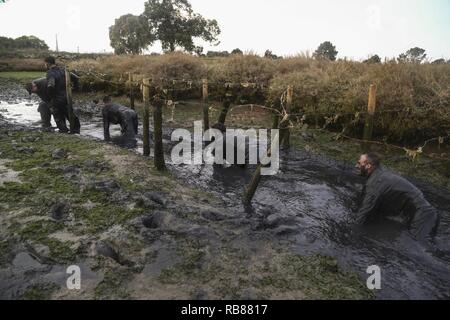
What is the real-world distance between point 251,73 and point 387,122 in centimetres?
848

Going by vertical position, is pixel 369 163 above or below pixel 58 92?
below

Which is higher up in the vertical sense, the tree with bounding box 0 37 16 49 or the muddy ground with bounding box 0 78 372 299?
the tree with bounding box 0 37 16 49

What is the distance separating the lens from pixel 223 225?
6.54 metres

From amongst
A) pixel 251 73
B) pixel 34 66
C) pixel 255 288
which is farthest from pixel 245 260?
pixel 34 66

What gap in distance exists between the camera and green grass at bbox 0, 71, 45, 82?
94.1ft

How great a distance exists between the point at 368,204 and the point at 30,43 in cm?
5818

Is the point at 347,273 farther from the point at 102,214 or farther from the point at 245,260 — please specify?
the point at 102,214

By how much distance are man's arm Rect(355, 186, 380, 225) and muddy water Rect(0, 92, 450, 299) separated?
24cm

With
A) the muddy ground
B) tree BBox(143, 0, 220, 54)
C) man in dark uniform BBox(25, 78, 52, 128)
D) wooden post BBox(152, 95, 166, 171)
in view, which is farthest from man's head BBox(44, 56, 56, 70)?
tree BBox(143, 0, 220, 54)

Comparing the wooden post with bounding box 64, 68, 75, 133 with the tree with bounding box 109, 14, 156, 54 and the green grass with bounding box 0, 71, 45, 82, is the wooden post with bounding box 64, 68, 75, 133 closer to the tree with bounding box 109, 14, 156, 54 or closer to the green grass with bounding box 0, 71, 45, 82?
the green grass with bounding box 0, 71, 45, 82

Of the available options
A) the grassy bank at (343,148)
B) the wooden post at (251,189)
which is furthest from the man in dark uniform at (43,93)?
the wooden post at (251,189)

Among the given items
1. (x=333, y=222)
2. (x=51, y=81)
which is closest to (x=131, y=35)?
(x=51, y=81)

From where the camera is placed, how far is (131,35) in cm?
4141

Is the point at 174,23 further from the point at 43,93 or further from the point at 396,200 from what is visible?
the point at 396,200
